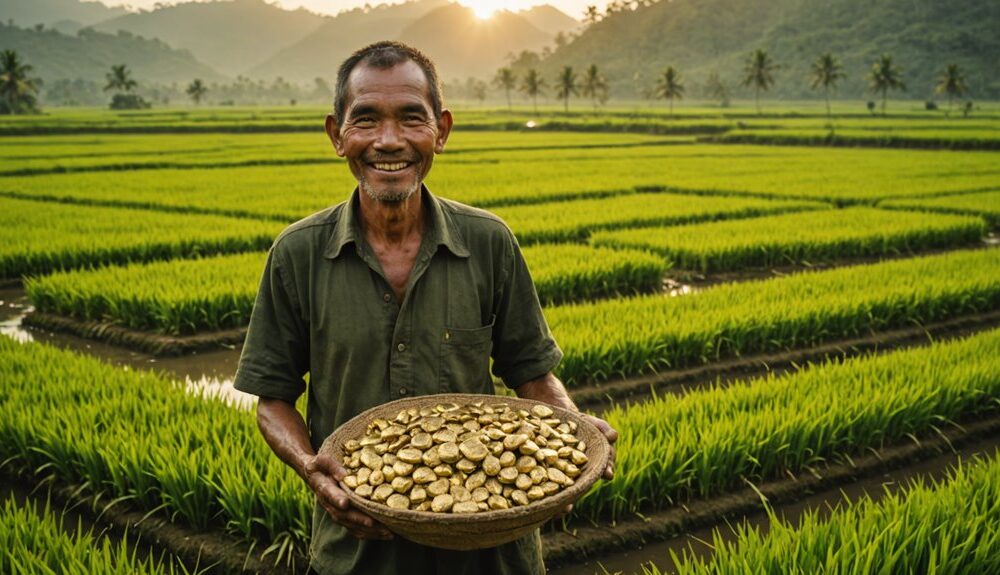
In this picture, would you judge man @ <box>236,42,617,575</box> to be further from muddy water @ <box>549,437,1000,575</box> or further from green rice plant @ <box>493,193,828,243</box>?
green rice plant @ <box>493,193,828,243</box>

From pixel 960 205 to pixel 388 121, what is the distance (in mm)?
14745

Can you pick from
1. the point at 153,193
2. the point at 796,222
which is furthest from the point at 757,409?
the point at 153,193

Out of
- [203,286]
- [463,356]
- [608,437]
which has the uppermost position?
[463,356]

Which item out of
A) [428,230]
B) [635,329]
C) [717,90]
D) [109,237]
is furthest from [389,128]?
[717,90]

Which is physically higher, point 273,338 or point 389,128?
point 389,128

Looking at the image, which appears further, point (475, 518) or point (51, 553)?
point (51, 553)

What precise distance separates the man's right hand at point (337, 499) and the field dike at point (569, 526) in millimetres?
1973

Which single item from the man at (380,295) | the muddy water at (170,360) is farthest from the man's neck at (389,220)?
the muddy water at (170,360)

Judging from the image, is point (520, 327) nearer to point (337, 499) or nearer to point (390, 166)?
point (390, 166)

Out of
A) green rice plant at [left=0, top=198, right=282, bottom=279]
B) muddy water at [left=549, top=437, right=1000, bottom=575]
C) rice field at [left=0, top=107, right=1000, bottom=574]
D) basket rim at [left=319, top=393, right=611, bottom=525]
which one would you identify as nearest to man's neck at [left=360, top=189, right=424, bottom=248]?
basket rim at [left=319, top=393, right=611, bottom=525]

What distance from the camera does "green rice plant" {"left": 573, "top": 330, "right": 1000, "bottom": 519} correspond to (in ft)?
13.4

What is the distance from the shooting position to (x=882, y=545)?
2.84 m

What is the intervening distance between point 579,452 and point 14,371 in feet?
16.7

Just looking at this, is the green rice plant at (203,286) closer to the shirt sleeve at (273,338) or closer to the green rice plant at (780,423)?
the green rice plant at (780,423)
